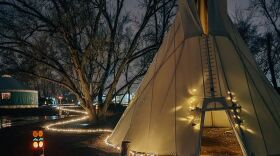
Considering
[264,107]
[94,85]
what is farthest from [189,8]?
[94,85]

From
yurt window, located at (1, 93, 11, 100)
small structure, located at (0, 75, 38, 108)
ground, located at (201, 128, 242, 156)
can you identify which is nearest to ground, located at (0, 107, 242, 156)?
ground, located at (201, 128, 242, 156)

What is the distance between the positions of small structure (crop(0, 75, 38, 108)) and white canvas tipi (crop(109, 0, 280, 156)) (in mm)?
34811

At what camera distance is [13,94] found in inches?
1772

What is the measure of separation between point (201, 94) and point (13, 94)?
3817 cm

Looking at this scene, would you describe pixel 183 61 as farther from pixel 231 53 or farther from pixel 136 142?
pixel 136 142

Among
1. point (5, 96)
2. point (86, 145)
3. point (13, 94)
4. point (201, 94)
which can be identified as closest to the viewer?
point (201, 94)

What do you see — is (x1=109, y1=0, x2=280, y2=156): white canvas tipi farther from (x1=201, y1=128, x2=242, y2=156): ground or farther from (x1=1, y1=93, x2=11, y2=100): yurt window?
(x1=1, y1=93, x2=11, y2=100): yurt window

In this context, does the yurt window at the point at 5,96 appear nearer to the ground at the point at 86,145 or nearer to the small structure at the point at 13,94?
the small structure at the point at 13,94

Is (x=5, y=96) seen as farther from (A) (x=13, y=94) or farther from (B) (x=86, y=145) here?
(B) (x=86, y=145)

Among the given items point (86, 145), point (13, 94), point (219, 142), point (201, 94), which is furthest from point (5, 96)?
point (201, 94)

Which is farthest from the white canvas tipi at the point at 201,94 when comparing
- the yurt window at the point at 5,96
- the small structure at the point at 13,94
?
the yurt window at the point at 5,96

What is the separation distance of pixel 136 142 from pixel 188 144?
6.39 ft

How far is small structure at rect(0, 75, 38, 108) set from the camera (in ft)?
145

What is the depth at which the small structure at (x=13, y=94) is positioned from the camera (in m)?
44.1
